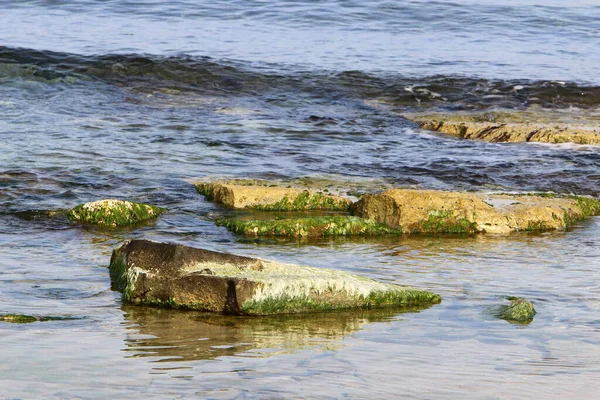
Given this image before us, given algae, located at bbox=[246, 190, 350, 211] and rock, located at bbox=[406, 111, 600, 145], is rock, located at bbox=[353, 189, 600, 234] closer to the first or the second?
algae, located at bbox=[246, 190, 350, 211]

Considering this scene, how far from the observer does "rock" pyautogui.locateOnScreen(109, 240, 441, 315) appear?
586 centimetres

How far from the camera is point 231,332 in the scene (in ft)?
18.0

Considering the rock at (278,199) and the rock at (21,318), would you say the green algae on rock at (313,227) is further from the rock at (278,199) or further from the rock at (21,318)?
the rock at (21,318)

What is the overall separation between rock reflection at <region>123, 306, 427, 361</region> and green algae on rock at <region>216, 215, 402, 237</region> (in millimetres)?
2384

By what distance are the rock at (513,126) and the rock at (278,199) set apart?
4.89m

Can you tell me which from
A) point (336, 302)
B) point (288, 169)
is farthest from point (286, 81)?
point (336, 302)

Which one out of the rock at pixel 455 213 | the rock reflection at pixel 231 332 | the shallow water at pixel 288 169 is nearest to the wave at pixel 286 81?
the shallow water at pixel 288 169

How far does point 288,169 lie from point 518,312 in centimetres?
583

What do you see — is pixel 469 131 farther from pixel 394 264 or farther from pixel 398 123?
pixel 394 264

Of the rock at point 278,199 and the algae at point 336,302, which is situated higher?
the algae at point 336,302

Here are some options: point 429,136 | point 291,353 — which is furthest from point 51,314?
point 429,136

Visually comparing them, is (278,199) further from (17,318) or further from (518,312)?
(17,318)

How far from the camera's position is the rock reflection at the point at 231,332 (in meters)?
5.07

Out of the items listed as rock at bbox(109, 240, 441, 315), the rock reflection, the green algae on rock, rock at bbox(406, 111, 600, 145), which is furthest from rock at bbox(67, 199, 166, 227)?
rock at bbox(406, 111, 600, 145)
